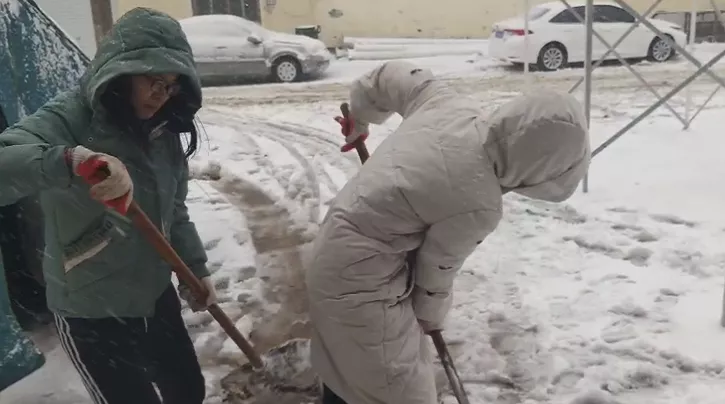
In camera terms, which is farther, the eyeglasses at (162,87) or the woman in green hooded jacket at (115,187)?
the eyeglasses at (162,87)

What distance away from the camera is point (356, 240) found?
7.04 ft

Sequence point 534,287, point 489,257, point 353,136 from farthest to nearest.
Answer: point 489,257, point 534,287, point 353,136

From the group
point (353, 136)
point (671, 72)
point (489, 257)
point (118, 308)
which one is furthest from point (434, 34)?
point (118, 308)

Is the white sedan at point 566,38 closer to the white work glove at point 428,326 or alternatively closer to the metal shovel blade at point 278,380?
the metal shovel blade at point 278,380

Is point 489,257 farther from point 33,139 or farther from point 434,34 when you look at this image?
point 434,34

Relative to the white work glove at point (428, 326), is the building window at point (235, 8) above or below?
above

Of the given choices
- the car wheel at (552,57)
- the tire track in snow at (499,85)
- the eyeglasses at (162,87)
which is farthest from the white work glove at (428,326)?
the car wheel at (552,57)

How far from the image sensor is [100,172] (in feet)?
5.63

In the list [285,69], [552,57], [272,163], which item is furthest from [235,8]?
[272,163]

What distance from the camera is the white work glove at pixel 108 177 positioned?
1.71 meters

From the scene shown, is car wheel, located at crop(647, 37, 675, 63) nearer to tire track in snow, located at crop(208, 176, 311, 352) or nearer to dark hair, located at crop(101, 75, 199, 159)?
tire track in snow, located at crop(208, 176, 311, 352)

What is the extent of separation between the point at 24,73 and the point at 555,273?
10.1ft

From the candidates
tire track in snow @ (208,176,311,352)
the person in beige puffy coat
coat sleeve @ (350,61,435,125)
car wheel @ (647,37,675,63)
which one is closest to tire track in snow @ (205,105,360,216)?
tire track in snow @ (208,176,311,352)

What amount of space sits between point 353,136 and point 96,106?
118 cm
